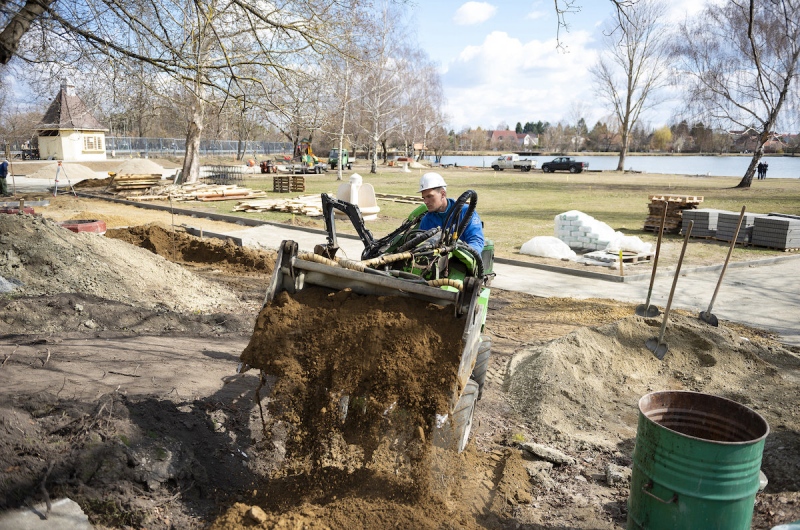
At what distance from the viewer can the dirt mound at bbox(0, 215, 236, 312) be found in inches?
344

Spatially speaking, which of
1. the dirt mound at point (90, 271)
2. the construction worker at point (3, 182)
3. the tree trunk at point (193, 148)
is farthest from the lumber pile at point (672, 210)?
the construction worker at point (3, 182)

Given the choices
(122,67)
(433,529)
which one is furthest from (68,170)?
(433,529)

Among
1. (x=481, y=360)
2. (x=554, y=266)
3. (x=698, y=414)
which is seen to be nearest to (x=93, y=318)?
(x=481, y=360)

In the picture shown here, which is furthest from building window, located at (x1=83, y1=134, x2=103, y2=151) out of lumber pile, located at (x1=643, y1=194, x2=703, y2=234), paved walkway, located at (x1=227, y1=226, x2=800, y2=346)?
lumber pile, located at (x1=643, y1=194, x2=703, y2=234)

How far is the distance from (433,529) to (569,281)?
920 cm

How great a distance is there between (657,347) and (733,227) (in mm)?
11745

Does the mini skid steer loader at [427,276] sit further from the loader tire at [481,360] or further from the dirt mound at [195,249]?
the dirt mound at [195,249]

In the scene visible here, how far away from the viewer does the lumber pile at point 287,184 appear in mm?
30672

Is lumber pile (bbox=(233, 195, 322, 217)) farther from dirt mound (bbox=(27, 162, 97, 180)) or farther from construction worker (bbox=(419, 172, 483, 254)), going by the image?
construction worker (bbox=(419, 172, 483, 254))

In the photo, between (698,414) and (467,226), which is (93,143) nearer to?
(467,226)

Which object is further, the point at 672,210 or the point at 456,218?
the point at 672,210

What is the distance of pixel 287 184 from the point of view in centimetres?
3072

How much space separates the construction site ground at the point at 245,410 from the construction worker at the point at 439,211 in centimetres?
152

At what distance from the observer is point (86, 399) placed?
4.55 metres
